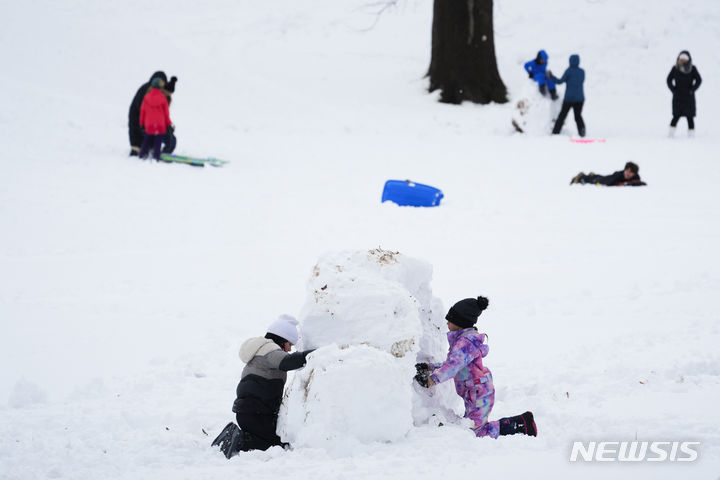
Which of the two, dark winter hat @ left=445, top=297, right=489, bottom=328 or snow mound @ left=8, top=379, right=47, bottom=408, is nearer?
dark winter hat @ left=445, top=297, right=489, bottom=328

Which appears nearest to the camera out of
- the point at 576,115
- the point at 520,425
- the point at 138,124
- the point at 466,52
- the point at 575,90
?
the point at 520,425

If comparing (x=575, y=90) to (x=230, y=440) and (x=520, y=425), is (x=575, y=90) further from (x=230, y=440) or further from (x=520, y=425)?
(x=230, y=440)

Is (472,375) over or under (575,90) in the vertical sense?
under

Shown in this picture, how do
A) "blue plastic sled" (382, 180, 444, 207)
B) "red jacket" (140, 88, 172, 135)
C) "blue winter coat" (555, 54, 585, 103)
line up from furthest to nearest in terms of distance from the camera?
"blue winter coat" (555, 54, 585, 103) → "red jacket" (140, 88, 172, 135) → "blue plastic sled" (382, 180, 444, 207)

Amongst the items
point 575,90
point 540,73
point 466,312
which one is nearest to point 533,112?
point 540,73

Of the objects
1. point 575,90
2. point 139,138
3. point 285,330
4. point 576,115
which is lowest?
point 285,330

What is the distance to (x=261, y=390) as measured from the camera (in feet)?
13.6

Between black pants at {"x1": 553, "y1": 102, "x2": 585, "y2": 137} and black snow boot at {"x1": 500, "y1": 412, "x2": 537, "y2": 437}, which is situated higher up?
black pants at {"x1": 553, "y1": 102, "x2": 585, "y2": 137}

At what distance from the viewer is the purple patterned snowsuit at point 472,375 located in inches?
169

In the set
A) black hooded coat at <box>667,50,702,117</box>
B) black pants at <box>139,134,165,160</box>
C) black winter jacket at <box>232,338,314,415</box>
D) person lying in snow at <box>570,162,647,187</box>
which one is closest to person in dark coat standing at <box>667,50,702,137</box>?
black hooded coat at <box>667,50,702,117</box>

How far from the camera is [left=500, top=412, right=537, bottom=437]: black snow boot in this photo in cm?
406

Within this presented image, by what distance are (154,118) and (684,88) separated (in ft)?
30.0

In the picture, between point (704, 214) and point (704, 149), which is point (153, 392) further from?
point (704, 149)

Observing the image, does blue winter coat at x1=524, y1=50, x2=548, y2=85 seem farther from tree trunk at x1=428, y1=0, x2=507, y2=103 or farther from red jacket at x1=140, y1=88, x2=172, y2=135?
red jacket at x1=140, y1=88, x2=172, y2=135
